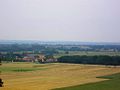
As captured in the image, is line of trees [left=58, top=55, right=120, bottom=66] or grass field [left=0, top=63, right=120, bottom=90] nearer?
grass field [left=0, top=63, right=120, bottom=90]

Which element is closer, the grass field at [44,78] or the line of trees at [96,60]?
the grass field at [44,78]

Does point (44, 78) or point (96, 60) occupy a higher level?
point (96, 60)

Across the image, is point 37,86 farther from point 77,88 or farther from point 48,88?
point 77,88

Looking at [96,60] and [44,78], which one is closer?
[44,78]

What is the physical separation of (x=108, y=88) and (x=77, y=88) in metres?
2.67

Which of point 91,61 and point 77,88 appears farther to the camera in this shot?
point 91,61

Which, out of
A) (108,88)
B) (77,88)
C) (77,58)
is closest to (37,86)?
(77,88)

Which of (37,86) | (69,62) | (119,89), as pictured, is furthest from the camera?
(69,62)

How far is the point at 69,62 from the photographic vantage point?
72000mm

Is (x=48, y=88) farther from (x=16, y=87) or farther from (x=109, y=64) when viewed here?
(x=109, y=64)

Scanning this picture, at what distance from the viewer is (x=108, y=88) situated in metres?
31.1

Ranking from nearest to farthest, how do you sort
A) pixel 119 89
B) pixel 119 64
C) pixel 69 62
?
pixel 119 89, pixel 119 64, pixel 69 62

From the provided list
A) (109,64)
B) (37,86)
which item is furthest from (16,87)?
(109,64)

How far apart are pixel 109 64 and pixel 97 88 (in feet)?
117
